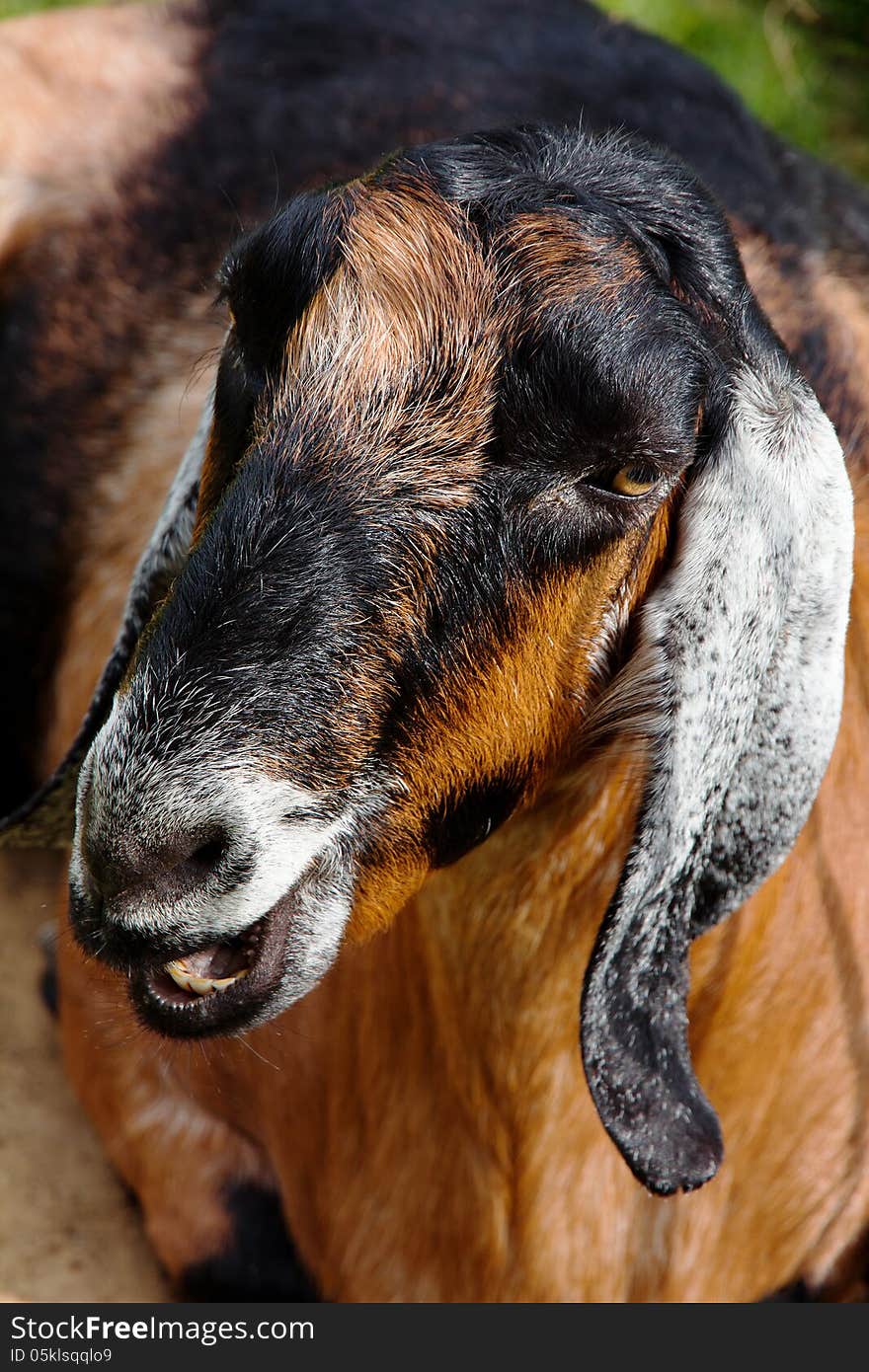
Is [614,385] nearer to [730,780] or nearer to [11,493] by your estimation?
[730,780]

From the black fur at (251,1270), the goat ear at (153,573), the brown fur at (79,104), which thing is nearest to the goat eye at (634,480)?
the goat ear at (153,573)

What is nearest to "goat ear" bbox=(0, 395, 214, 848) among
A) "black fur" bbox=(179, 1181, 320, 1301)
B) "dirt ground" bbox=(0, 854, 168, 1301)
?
"dirt ground" bbox=(0, 854, 168, 1301)

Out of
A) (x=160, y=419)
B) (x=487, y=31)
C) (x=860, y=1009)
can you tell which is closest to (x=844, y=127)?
(x=487, y=31)

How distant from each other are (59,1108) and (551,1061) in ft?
6.23

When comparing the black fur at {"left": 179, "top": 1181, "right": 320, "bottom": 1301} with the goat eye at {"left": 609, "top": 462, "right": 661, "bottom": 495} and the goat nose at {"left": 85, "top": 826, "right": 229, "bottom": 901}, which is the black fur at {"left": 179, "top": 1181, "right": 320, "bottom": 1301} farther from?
the goat eye at {"left": 609, "top": 462, "right": 661, "bottom": 495}

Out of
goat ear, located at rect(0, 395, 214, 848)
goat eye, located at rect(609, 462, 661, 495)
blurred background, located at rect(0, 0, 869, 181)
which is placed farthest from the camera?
blurred background, located at rect(0, 0, 869, 181)

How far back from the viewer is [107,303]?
17.1 feet

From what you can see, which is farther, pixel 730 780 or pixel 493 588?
pixel 730 780

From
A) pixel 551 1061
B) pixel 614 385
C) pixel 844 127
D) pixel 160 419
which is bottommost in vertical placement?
pixel 551 1061

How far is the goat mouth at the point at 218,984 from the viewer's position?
2789 mm

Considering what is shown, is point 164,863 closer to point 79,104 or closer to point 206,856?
point 206,856

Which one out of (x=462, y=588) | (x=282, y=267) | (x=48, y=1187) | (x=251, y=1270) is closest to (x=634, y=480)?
(x=462, y=588)

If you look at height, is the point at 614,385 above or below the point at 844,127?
below

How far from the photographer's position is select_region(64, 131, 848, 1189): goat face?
2611 millimetres
